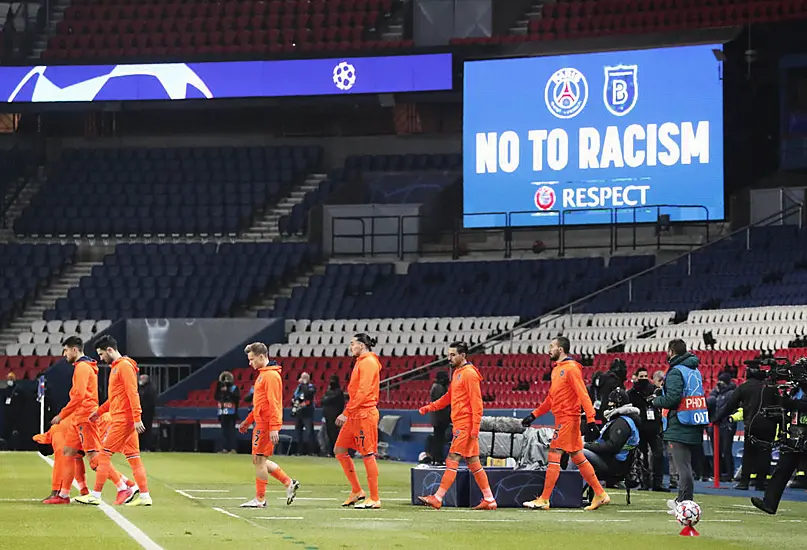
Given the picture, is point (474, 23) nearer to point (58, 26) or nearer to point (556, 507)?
point (58, 26)

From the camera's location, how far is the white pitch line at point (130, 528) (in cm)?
1240

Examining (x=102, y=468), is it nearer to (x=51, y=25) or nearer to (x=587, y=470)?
(x=587, y=470)

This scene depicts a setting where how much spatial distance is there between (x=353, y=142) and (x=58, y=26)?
9.38 meters

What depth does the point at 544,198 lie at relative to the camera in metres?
39.6

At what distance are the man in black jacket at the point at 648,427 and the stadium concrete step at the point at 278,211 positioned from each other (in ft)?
77.6

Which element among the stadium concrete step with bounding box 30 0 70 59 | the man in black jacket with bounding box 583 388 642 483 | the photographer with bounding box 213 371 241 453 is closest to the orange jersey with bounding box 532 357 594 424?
the man in black jacket with bounding box 583 388 642 483

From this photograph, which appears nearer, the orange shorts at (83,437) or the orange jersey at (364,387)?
the orange jersey at (364,387)

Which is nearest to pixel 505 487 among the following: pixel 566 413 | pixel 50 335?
pixel 566 413

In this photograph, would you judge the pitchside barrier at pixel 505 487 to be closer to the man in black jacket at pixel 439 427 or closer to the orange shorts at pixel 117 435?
the orange shorts at pixel 117 435

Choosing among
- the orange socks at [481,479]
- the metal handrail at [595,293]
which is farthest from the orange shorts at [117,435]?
the metal handrail at [595,293]

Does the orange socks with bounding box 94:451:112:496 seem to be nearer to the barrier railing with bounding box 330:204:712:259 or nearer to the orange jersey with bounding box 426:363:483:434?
the orange jersey with bounding box 426:363:483:434

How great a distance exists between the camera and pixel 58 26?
46.9 metres

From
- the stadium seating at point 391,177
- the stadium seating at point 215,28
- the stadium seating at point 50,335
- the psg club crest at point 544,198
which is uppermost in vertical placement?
the stadium seating at point 215,28

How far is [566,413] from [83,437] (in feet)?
17.6
